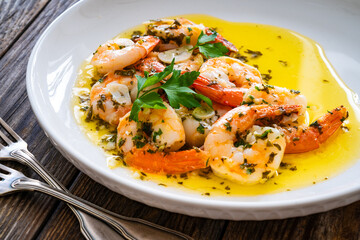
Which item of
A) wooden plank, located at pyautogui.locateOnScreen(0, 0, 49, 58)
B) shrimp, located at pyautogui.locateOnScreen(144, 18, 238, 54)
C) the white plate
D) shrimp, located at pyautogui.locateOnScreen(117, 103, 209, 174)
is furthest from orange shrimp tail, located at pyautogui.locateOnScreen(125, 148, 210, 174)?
wooden plank, located at pyautogui.locateOnScreen(0, 0, 49, 58)

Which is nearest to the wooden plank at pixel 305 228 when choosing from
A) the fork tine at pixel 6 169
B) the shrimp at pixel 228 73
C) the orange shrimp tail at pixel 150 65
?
the shrimp at pixel 228 73

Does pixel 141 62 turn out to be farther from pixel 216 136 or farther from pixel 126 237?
pixel 126 237

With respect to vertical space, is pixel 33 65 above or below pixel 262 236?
above

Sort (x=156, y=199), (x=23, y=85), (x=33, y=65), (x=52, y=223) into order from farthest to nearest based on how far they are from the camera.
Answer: (x=23, y=85)
(x=33, y=65)
(x=52, y=223)
(x=156, y=199)

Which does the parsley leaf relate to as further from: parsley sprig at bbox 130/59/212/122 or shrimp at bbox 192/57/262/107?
shrimp at bbox 192/57/262/107

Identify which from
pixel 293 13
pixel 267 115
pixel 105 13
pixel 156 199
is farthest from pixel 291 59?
pixel 156 199

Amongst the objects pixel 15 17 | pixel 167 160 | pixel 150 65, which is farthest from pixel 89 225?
pixel 15 17

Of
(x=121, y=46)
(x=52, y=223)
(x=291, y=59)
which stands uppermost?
(x=121, y=46)
